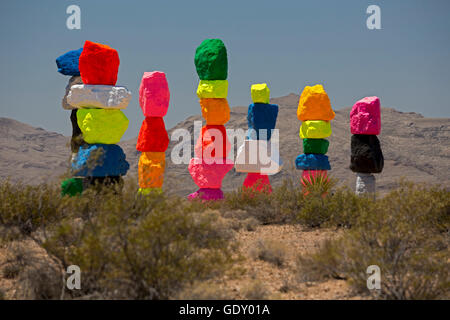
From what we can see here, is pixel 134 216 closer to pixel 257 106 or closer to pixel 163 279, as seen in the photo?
pixel 163 279

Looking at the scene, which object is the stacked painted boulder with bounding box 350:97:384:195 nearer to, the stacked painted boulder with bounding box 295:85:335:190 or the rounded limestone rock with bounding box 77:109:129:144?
the stacked painted boulder with bounding box 295:85:335:190

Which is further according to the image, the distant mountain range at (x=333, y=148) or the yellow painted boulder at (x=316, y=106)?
the distant mountain range at (x=333, y=148)

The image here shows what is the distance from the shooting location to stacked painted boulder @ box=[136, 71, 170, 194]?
45.8ft

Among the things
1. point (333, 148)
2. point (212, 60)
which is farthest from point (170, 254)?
point (333, 148)

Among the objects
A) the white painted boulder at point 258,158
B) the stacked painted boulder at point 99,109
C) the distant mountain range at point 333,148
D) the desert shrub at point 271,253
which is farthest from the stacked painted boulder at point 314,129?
the distant mountain range at point 333,148

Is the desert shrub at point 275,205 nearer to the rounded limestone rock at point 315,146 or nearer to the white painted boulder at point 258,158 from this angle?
the white painted boulder at point 258,158

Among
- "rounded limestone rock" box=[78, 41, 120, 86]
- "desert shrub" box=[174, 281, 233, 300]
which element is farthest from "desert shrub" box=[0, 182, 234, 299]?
"rounded limestone rock" box=[78, 41, 120, 86]

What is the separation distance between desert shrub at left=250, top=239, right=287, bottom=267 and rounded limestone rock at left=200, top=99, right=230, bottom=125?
6549 millimetres

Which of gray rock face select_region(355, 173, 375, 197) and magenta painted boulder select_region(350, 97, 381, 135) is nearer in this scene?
magenta painted boulder select_region(350, 97, 381, 135)

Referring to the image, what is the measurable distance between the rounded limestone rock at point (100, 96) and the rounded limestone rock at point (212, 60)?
3.02 metres

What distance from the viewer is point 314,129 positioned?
16.5 m

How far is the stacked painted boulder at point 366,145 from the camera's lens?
14703 millimetres

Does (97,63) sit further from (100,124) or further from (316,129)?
(316,129)

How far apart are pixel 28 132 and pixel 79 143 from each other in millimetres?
62250
